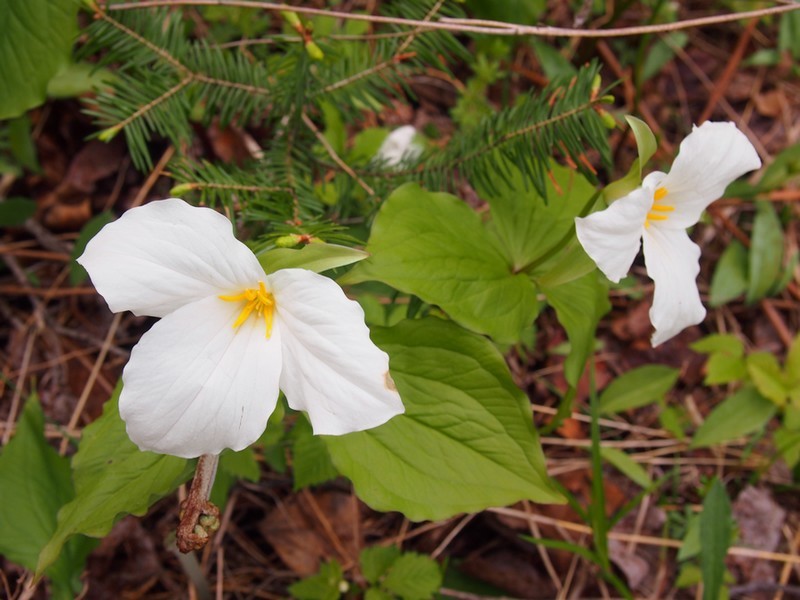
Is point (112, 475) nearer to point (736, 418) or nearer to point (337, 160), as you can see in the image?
point (337, 160)

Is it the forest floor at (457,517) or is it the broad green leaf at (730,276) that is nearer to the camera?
the forest floor at (457,517)

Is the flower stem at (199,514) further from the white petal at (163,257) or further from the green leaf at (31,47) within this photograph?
the green leaf at (31,47)

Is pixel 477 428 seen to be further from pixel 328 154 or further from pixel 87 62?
pixel 87 62

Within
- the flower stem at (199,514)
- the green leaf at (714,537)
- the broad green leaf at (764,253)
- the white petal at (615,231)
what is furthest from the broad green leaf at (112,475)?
the broad green leaf at (764,253)

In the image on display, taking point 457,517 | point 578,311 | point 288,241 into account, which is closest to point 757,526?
point 457,517

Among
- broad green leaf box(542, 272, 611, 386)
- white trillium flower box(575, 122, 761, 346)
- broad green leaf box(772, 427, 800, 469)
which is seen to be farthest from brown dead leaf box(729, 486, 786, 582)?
white trillium flower box(575, 122, 761, 346)
